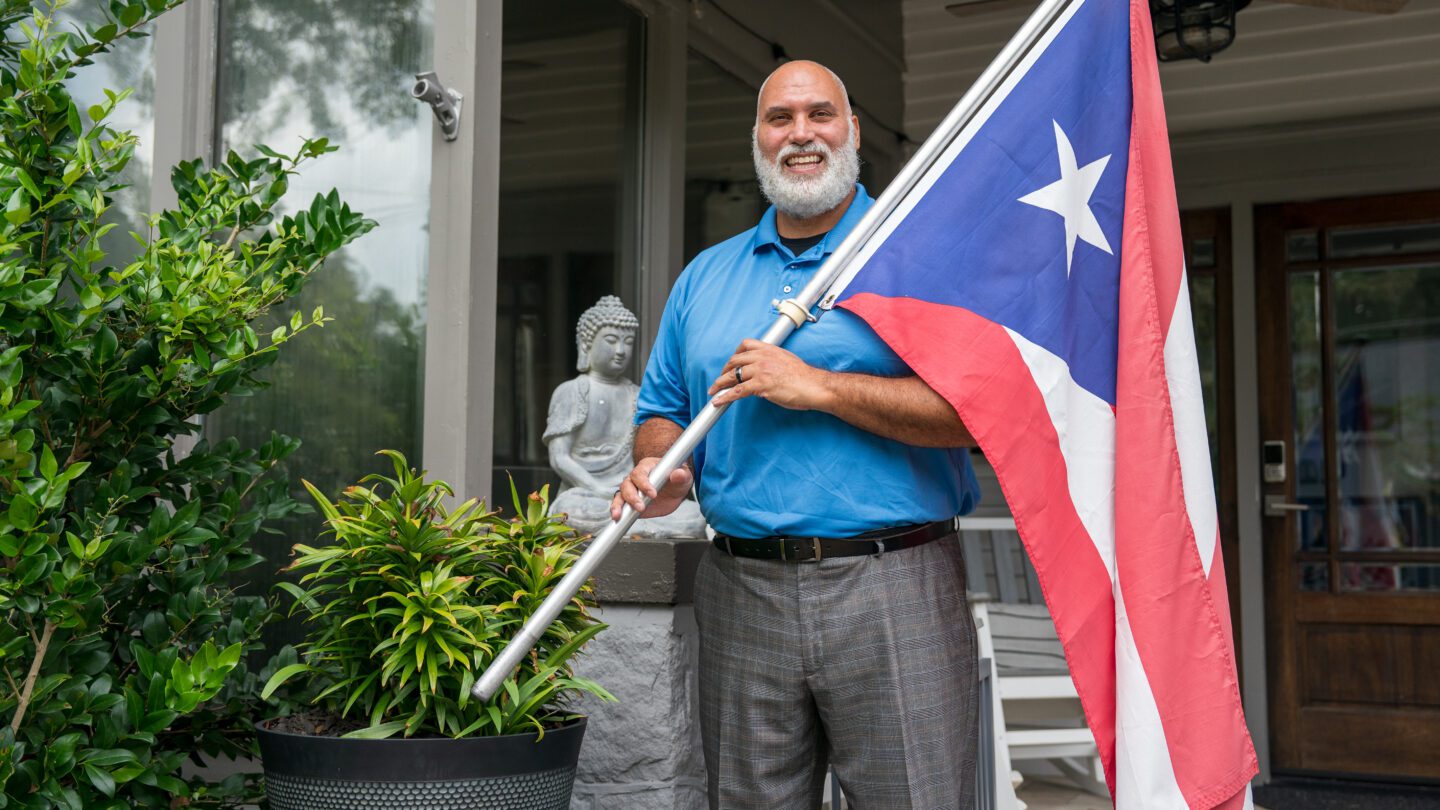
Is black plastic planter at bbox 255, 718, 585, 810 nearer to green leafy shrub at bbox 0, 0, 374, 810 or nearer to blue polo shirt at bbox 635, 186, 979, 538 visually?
green leafy shrub at bbox 0, 0, 374, 810

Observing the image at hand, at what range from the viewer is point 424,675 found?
6.16 ft

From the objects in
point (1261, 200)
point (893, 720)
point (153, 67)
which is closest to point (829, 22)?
point (1261, 200)

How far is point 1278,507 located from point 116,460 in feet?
13.9

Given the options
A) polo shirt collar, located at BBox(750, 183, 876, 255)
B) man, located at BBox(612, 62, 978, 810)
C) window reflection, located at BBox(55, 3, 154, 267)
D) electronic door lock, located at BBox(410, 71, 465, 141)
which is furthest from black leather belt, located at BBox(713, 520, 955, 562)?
window reflection, located at BBox(55, 3, 154, 267)

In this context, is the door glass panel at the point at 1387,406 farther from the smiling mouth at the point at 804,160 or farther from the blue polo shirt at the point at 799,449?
the smiling mouth at the point at 804,160

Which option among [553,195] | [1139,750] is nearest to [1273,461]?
[553,195]

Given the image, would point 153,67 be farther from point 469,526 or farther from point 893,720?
point 893,720

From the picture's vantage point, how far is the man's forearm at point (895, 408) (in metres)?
1.83

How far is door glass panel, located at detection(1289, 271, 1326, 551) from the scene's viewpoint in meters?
4.97

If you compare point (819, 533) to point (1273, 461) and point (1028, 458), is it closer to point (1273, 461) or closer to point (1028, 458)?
point (1028, 458)

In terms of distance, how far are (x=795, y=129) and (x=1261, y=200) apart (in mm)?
3637

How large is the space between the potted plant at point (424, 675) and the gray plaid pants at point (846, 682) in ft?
0.78

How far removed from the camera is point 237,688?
223cm

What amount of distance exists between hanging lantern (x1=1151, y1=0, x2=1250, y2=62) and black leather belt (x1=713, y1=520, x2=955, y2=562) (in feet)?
8.68
